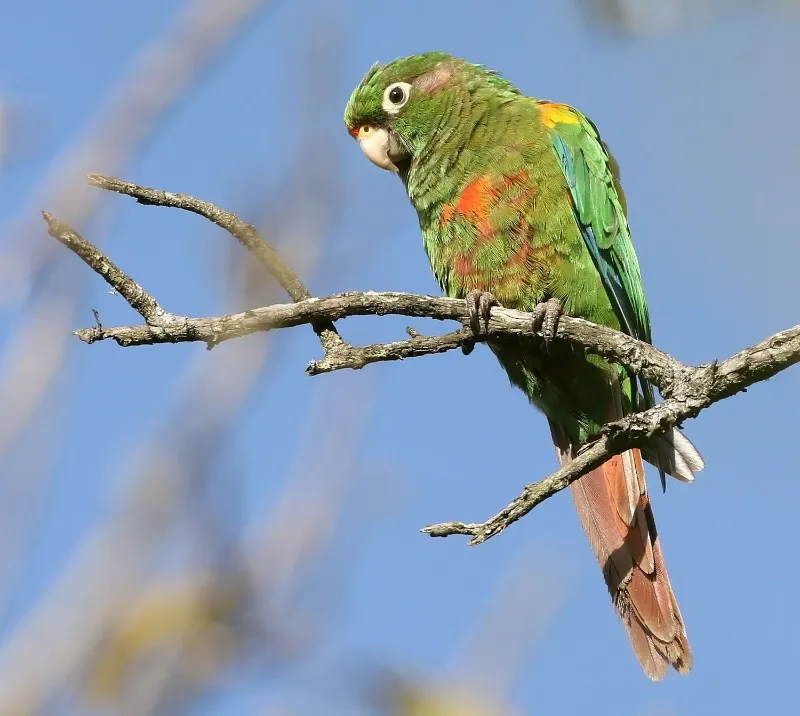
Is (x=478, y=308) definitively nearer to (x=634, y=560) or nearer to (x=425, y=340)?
(x=425, y=340)

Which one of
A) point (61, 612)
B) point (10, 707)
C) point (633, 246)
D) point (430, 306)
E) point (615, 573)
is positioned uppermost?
point (633, 246)

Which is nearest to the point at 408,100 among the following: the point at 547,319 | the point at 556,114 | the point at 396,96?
the point at 396,96

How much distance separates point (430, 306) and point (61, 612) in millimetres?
1633

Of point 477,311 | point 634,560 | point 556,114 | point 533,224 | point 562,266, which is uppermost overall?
point 556,114

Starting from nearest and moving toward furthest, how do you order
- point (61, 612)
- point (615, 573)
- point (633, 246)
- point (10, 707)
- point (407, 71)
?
point (10, 707), point (61, 612), point (615, 573), point (633, 246), point (407, 71)

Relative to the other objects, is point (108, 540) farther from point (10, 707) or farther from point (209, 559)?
point (10, 707)

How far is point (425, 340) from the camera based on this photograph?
329cm

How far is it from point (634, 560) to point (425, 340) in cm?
161

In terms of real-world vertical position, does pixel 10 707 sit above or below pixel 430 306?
below

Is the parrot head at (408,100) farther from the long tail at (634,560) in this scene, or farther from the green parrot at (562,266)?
the long tail at (634,560)

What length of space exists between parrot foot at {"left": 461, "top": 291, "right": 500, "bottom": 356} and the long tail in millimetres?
1108

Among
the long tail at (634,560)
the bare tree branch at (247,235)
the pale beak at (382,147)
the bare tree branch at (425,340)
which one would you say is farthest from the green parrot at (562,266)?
the bare tree branch at (247,235)

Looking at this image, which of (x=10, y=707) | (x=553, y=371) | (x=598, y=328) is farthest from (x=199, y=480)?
(x=553, y=371)

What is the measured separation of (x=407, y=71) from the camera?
16.1 feet
